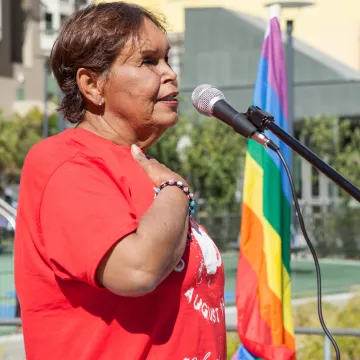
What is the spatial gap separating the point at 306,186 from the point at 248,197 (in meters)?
15.9

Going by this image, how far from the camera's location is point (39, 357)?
1958 millimetres

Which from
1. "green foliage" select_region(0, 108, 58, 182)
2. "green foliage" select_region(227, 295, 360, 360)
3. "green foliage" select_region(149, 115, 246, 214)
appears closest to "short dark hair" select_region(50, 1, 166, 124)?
"green foliage" select_region(227, 295, 360, 360)

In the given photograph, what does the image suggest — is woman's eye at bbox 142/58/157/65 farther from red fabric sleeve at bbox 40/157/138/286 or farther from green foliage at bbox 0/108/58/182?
green foliage at bbox 0/108/58/182

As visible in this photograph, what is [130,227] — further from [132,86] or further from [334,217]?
[334,217]

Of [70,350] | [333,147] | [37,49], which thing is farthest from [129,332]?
[37,49]

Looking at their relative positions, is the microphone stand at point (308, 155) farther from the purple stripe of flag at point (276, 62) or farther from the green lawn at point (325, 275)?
Result: the green lawn at point (325, 275)

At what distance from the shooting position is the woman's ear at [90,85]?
210 centimetres

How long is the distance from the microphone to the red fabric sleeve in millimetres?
391

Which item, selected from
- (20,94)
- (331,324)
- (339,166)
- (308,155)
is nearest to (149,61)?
(308,155)

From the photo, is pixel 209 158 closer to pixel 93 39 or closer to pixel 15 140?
pixel 15 140

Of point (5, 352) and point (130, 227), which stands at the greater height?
point (130, 227)

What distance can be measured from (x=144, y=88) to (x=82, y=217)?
15.1 inches

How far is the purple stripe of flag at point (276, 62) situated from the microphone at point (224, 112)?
9.44 feet

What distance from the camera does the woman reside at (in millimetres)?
1811
